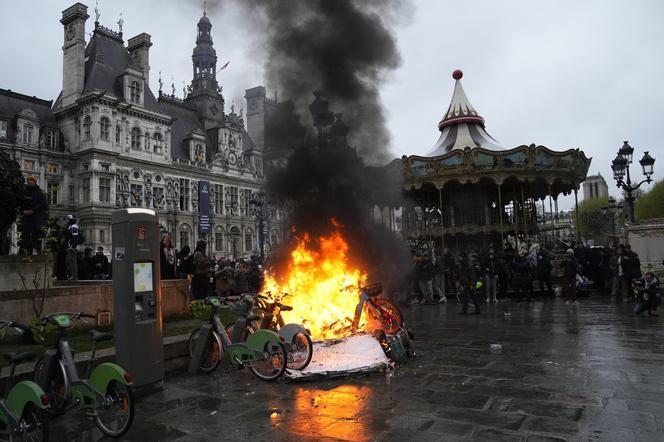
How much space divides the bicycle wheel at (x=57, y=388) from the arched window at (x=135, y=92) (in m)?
45.9

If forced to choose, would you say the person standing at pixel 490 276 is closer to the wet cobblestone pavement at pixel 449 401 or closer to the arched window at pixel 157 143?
the wet cobblestone pavement at pixel 449 401

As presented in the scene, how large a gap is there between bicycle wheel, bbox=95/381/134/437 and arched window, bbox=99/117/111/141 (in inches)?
1681

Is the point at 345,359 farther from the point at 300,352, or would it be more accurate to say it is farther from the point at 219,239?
the point at 219,239

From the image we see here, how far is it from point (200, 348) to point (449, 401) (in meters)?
3.69

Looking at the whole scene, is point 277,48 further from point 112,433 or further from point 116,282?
point 112,433

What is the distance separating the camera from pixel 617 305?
13695mm

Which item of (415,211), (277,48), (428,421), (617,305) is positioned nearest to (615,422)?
(428,421)

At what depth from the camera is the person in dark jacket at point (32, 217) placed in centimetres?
879

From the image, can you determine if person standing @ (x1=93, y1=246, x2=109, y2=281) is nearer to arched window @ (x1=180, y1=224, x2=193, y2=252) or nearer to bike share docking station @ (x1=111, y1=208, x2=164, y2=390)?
bike share docking station @ (x1=111, y1=208, x2=164, y2=390)

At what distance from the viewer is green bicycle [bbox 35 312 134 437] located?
434 centimetres

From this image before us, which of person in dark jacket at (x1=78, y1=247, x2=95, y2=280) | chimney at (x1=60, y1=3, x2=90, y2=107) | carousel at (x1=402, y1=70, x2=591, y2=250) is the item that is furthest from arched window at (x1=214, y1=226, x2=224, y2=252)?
person in dark jacket at (x1=78, y1=247, x2=95, y2=280)

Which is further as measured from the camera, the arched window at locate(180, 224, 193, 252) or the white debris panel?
the arched window at locate(180, 224, 193, 252)

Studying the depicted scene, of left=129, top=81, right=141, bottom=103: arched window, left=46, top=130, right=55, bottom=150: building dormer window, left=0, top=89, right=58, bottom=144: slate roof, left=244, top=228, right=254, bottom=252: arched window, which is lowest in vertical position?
left=244, top=228, right=254, bottom=252: arched window

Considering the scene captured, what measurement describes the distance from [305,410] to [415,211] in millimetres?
20733
